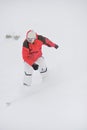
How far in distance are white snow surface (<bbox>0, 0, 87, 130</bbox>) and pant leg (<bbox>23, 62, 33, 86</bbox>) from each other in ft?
0.57

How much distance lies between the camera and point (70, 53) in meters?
5.27

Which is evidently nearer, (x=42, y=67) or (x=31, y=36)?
(x=31, y=36)

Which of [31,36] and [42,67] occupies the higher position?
[31,36]

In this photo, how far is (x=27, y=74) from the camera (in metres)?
4.55

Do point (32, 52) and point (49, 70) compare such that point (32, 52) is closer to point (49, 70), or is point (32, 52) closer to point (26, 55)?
point (26, 55)

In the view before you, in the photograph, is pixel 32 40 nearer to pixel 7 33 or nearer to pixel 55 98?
pixel 55 98

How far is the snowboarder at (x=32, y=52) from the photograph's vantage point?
13.9 ft

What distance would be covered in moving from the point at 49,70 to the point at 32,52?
76 cm

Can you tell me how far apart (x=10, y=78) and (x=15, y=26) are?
1.28m

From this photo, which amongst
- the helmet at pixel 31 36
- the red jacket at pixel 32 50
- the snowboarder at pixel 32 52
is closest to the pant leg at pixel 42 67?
the snowboarder at pixel 32 52

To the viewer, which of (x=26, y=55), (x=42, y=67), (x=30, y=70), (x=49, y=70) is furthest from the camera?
(x=49, y=70)

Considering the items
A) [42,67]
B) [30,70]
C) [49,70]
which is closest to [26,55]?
[30,70]

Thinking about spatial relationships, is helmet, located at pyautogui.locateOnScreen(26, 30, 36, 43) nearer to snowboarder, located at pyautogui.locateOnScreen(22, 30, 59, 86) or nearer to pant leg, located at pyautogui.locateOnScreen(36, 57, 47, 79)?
snowboarder, located at pyautogui.locateOnScreen(22, 30, 59, 86)

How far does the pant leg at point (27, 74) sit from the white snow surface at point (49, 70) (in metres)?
0.17
